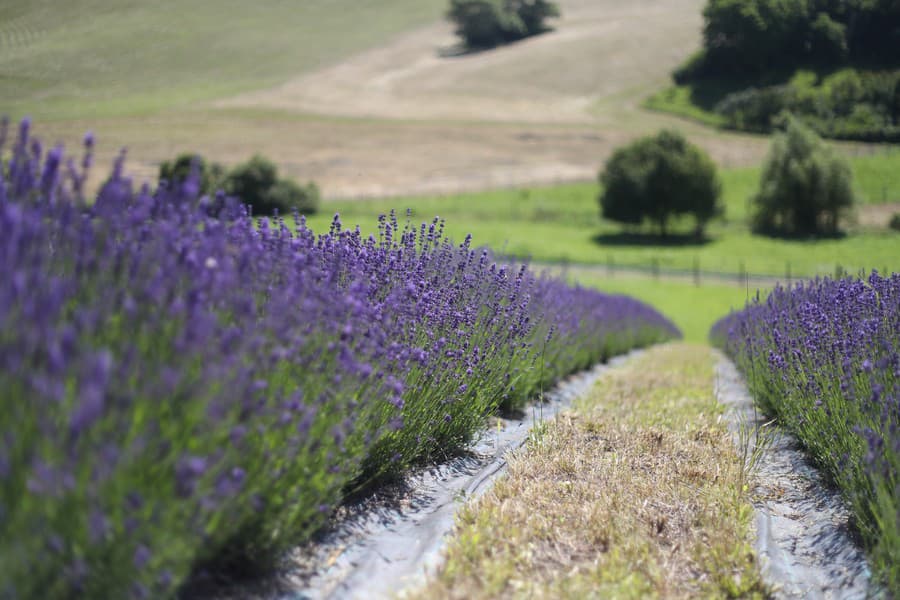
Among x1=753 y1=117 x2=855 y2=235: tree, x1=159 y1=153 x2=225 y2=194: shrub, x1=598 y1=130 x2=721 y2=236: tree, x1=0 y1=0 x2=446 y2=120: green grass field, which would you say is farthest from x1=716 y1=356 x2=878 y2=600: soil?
x1=598 y1=130 x2=721 y2=236: tree

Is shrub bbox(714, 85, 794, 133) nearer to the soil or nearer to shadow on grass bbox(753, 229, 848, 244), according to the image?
shadow on grass bbox(753, 229, 848, 244)

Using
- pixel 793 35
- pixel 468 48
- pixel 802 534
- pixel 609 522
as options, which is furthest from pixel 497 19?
pixel 609 522

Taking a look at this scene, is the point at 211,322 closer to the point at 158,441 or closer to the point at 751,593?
the point at 158,441

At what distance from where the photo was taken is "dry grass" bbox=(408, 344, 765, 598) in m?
3.39

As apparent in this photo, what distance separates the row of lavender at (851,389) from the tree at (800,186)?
1227 inches

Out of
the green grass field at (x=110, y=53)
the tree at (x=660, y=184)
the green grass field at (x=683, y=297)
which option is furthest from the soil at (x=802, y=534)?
the tree at (x=660, y=184)

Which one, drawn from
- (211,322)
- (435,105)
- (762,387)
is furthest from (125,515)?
(435,105)

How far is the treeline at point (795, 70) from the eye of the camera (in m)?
48.8

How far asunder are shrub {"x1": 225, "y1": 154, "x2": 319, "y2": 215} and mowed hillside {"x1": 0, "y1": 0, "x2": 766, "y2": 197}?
198 centimetres

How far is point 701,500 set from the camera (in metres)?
4.52

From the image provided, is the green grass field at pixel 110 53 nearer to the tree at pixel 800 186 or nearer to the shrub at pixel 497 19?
the tree at pixel 800 186

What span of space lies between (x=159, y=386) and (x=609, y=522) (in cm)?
260

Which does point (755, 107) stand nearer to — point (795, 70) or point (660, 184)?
point (795, 70)

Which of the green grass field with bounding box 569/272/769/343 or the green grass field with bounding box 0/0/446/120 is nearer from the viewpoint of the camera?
the green grass field with bounding box 0/0/446/120
